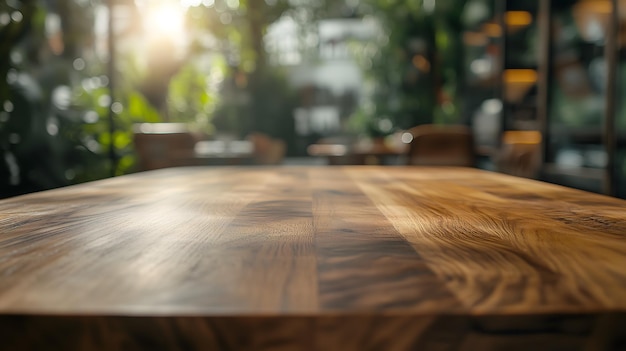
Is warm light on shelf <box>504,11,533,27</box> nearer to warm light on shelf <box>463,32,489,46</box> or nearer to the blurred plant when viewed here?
warm light on shelf <box>463,32,489,46</box>

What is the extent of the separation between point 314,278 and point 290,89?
10.5 meters

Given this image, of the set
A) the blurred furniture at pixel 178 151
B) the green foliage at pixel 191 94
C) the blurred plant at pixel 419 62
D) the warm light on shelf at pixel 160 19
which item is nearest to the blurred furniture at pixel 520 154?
the blurred plant at pixel 419 62

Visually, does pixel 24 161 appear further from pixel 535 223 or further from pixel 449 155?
pixel 535 223

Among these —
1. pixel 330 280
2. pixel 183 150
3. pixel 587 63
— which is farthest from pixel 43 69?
pixel 330 280

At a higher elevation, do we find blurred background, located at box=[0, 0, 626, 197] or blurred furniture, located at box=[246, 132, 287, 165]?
blurred background, located at box=[0, 0, 626, 197]

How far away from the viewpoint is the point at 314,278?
44cm

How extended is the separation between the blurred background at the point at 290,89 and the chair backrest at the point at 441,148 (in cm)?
2

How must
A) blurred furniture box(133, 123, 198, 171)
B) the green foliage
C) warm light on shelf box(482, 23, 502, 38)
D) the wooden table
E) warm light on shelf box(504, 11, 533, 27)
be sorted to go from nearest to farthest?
the wooden table, blurred furniture box(133, 123, 198, 171), warm light on shelf box(504, 11, 533, 27), warm light on shelf box(482, 23, 502, 38), the green foliage

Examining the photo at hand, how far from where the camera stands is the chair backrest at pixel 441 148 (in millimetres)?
3230

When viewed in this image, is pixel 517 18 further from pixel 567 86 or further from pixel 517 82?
pixel 567 86

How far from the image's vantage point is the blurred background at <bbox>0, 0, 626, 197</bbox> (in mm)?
3637

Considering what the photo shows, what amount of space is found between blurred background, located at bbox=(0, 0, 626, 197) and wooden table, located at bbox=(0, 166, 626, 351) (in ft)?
8.45

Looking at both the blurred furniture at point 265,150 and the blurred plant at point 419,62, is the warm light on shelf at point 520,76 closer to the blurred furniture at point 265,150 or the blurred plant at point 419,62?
the blurred plant at point 419,62

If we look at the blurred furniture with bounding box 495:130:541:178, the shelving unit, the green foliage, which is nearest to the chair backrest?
the blurred furniture with bounding box 495:130:541:178
